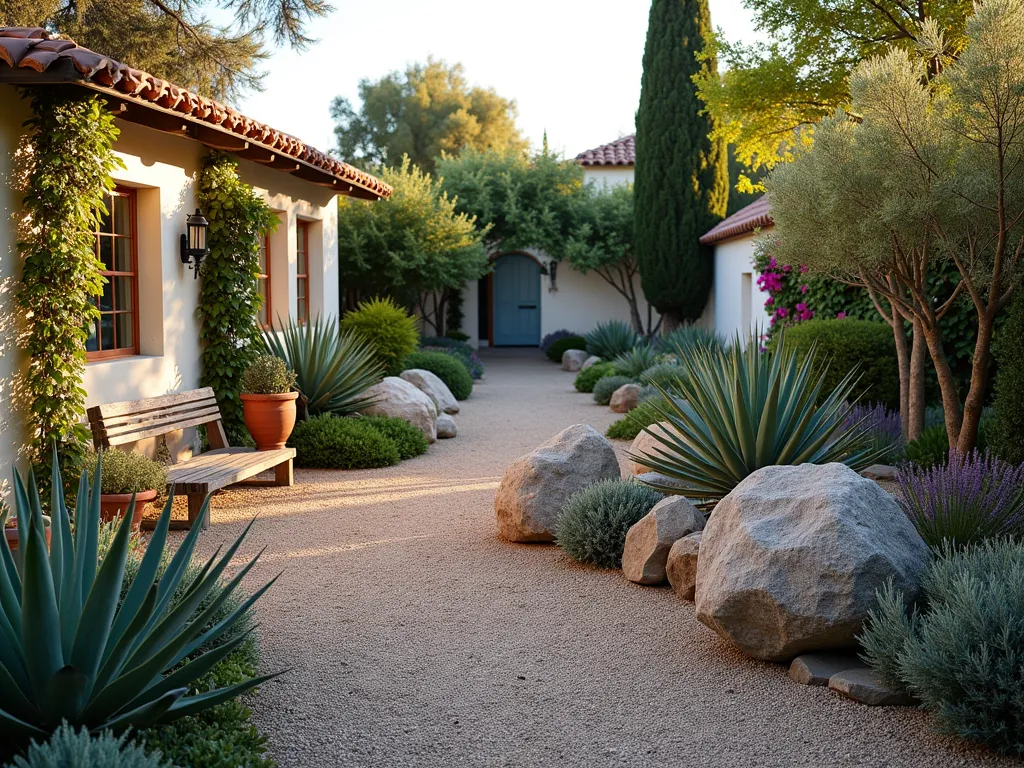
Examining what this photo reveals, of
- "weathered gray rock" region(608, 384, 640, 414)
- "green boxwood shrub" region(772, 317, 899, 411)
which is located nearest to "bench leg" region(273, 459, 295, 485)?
"green boxwood shrub" region(772, 317, 899, 411)

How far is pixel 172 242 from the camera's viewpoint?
8.31 metres

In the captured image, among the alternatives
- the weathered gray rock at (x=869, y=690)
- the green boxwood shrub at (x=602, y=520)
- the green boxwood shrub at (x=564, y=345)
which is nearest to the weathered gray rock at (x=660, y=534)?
the green boxwood shrub at (x=602, y=520)

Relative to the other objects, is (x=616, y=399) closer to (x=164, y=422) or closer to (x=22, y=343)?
(x=164, y=422)

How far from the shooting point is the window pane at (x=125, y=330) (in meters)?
7.90

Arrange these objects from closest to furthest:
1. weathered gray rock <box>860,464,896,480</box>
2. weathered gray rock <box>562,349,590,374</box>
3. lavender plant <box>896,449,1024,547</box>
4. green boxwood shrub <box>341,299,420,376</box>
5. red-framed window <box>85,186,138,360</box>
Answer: lavender plant <box>896,449,1024,547</box> < red-framed window <box>85,186,138,360</box> < weathered gray rock <box>860,464,896,480</box> < green boxwood shrub <box>341,299,420,376</box> < weathered gray rock <box>562,349,590,374</box>

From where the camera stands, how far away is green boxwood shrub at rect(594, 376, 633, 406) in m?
15.0

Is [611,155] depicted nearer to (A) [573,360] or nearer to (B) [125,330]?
(A) [573,360]

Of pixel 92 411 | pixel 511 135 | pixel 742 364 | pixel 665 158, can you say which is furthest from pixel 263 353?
pixel 511 135

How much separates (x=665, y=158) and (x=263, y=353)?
1275 cm

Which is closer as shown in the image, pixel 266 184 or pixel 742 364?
pixel 742 364

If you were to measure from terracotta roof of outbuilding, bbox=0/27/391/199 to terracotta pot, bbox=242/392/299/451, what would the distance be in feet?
7.31

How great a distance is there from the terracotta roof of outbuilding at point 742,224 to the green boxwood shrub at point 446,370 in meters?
5.21

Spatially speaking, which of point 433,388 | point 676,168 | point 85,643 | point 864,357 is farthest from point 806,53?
point 85,643

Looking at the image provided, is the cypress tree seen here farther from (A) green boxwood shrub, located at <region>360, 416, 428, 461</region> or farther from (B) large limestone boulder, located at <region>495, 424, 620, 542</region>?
(B) large limestone boulder, located at <region>495, 424, 620, 542</region>
